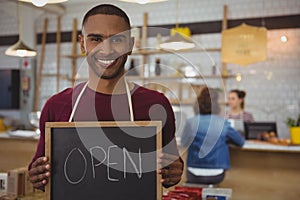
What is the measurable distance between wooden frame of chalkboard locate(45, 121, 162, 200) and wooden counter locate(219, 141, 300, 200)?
2287mm

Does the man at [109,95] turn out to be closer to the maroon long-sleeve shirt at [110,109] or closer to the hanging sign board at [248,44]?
the maroon long-sleeve shirt at [110,109]

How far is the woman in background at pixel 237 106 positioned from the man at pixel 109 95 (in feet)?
13.5

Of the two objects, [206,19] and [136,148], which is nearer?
[136,148]

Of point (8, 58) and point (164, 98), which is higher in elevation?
point (8, 58)

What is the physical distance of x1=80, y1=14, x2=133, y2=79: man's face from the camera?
4.98 feet

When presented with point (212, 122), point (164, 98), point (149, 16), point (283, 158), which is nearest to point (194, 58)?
point (149, 16)

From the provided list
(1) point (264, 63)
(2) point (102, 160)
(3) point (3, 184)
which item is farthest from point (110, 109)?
(1) point (264, 63)

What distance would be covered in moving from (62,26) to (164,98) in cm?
561

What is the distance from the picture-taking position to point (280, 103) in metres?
5.82

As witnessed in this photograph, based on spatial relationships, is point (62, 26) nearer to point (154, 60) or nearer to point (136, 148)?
point (154, 60)

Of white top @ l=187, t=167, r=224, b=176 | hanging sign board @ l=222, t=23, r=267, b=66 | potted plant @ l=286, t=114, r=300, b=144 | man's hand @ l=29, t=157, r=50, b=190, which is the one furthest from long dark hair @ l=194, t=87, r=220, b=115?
hanging sign board @ l=222, t=23, r=267, b=66

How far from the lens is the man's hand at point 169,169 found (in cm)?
146

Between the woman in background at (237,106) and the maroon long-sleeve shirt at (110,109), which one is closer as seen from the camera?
the maroon long-sleeve shirt at (110,109)

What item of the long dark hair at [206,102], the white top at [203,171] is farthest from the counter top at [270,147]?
the long dark hair at [206,102]
